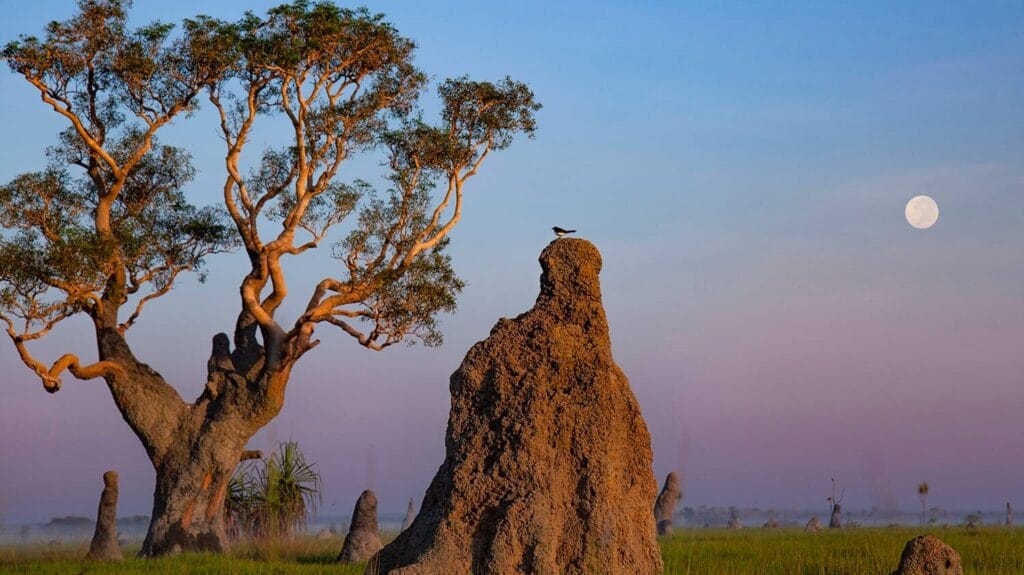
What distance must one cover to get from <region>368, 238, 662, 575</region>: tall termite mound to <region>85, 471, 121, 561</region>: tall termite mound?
14.0m

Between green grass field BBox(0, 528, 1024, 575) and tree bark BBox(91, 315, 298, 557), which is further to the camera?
tree bark BBox(91, 315, 298, 557)

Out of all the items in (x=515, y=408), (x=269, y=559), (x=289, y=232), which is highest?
(x=289, y=232)

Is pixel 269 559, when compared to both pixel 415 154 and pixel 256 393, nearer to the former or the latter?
pixel 256 393

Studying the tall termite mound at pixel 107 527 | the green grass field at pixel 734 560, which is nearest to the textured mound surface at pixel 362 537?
the green grass field at pixel 734 560

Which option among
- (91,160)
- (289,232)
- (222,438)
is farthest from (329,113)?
(222,438)

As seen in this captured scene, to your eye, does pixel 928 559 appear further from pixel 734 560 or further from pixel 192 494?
pixel 192 494

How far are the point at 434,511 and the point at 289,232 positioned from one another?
1647 cm

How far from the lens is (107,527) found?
24.5m

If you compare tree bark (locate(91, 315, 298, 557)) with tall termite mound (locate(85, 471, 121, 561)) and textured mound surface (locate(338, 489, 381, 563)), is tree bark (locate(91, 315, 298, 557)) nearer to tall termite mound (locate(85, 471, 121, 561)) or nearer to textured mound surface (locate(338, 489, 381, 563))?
tall termite mound (locate(85, 471, 121, 561))

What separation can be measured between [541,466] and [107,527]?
53.5 feet

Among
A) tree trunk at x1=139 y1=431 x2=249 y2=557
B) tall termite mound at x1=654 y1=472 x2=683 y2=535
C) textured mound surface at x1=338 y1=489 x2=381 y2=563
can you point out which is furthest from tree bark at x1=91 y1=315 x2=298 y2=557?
tall termite mound at x1=654 y1=472 x2=683 y2=535

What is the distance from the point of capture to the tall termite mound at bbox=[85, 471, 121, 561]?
77.9ft

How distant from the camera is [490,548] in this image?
35.6 ft

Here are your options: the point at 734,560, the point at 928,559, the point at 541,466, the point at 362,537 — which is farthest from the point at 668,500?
the point at 541,466
